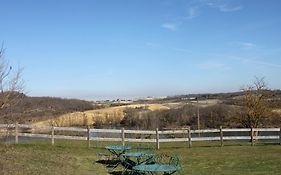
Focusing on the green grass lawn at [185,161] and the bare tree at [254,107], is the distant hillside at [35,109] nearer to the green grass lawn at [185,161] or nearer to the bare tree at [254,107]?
the green grass lawn at [185,161]

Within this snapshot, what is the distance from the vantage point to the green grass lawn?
554 inches

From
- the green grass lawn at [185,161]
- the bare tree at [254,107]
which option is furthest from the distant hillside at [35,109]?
the bare tree at [254,107]

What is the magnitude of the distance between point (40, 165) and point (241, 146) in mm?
11312

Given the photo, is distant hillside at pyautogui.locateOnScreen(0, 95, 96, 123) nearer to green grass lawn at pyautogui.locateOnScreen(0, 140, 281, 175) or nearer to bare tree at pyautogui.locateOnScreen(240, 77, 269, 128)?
green grass lawn at pyautogui.locateOnScreen(0, 140, 281, 175)

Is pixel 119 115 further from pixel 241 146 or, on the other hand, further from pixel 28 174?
pixel 28 174

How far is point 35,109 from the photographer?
1289 inches

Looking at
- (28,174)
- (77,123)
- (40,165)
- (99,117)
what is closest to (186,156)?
(40,165)

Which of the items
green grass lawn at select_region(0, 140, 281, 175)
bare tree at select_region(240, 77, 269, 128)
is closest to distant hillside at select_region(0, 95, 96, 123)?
green grass lawn at select_region(0, 140, 281, 175)

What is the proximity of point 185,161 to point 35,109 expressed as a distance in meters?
18.5

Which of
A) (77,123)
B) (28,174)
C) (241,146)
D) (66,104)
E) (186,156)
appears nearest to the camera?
(28,174)

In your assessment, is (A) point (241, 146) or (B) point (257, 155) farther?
(A) point (241, 146)

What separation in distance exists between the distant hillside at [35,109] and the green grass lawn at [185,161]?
222 cm

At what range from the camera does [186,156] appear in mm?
18484

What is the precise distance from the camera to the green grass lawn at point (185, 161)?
14078mm
